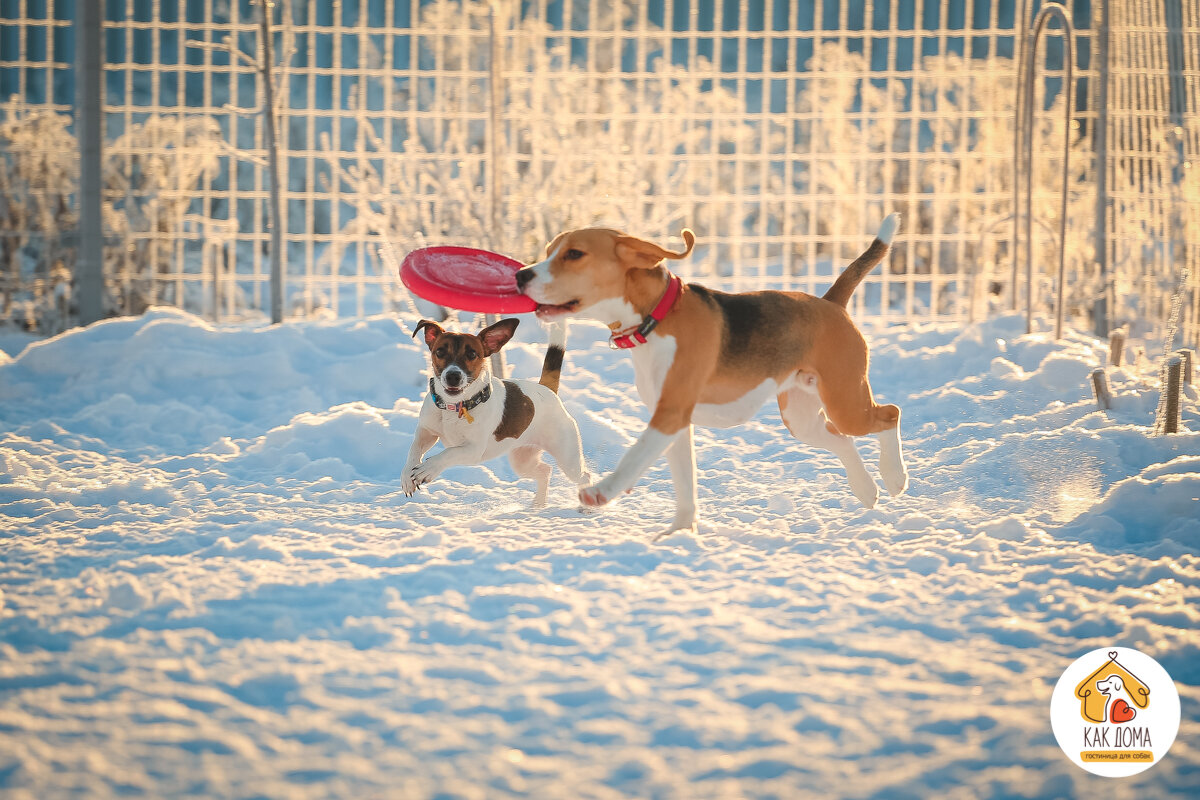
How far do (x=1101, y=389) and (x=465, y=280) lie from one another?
163 inches

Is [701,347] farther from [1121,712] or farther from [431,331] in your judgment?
[1121,712]

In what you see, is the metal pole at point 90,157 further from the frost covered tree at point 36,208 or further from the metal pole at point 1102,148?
the metal pole at point 1102,148

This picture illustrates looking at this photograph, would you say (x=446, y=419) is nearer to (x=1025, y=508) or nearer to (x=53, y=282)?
(x=1025, y=508)

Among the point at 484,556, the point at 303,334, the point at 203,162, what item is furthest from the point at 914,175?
the point at 484,556

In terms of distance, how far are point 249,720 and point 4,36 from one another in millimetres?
11835

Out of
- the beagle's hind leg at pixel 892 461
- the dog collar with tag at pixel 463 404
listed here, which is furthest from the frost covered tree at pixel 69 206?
the beagle's hind leg at pixel 892 461

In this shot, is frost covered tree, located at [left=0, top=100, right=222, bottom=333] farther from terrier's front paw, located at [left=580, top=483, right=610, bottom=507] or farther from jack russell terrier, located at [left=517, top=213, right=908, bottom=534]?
terrier's front paw, located at [left=580, top=483, right=610, bottom=507]

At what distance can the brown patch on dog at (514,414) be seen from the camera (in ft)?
16.3

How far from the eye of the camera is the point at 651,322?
3998 mm

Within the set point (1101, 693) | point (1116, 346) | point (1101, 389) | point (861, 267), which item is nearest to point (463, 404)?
point (861, 267)

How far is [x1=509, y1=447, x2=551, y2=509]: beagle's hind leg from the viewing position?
17.3 ft

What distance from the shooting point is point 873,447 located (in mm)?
6621

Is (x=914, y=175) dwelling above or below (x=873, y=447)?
above

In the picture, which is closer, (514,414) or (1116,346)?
(514,414)
